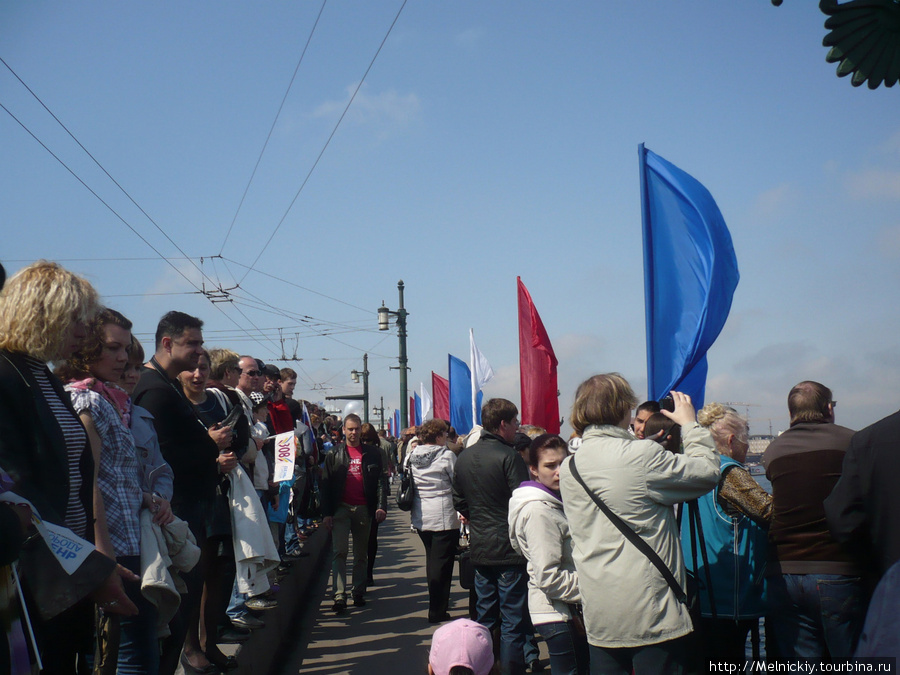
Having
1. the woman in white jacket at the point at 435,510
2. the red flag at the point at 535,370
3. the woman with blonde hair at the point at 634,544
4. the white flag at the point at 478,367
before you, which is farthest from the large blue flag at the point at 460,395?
the woman with blonde hair at the point at 634,544

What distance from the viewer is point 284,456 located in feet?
21.9

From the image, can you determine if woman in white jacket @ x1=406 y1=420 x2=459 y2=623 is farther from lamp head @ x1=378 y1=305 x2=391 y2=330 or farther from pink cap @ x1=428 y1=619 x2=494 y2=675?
lamp head @ x1=378 y1=305 x2=391 y2=330

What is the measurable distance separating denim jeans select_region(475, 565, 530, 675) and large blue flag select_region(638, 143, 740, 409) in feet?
5.63

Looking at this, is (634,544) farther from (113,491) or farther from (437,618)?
(437,618)

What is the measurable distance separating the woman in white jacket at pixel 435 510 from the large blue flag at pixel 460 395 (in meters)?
7.55

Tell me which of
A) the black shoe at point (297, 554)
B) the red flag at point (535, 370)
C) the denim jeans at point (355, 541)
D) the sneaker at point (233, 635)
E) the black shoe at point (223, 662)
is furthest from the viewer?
the black shoe at point (297, 554)

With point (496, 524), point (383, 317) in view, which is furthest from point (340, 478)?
point (383, 317)

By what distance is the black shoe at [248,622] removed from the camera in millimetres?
6091

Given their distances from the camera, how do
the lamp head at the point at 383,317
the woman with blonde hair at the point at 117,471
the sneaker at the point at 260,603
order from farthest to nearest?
the lamp head at the point at 383,317 → the sneaker at the point at 260,603 → the woman with blonde hair at the point at 117,471

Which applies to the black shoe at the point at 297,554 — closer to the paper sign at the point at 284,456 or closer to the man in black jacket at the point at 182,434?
the paper sign at the point at 284,456

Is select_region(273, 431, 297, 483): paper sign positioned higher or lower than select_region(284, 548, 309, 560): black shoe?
higher

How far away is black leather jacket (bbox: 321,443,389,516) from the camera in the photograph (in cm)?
902

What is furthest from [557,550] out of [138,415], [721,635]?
[138,415]

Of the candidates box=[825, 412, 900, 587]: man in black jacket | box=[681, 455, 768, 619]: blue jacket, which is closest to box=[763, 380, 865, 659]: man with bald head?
box=[681, 455, 768, 619]: blue jacket
